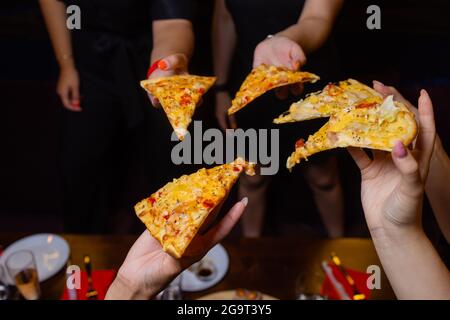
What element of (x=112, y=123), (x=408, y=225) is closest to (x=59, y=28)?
(x=112, y=123)

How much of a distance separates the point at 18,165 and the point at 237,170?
191cm

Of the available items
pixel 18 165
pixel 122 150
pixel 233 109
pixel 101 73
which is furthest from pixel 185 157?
pixel 18 165

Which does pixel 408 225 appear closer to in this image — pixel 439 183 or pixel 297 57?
pixel 439 183

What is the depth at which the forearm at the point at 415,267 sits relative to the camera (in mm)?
1129

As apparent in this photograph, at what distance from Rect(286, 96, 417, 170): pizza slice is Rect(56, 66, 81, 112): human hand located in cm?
140

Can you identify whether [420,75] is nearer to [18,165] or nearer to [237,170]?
[237,170]

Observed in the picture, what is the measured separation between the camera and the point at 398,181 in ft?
4.10

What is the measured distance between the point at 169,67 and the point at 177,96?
14 cm

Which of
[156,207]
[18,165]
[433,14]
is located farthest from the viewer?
[18,165]

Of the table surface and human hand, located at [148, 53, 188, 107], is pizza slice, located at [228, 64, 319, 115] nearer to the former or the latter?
human hand, located at [148, 53, 188, 107]

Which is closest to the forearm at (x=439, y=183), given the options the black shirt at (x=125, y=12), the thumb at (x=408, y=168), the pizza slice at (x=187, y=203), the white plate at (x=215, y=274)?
the thumb at (x=408, y=168)

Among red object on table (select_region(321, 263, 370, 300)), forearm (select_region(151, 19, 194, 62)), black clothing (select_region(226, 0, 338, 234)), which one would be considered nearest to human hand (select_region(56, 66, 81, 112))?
forearm (select_region(151, 19, 194, 62))

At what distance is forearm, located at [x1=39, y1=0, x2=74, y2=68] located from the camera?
7.59 ft

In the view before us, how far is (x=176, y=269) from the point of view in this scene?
1.23 m
